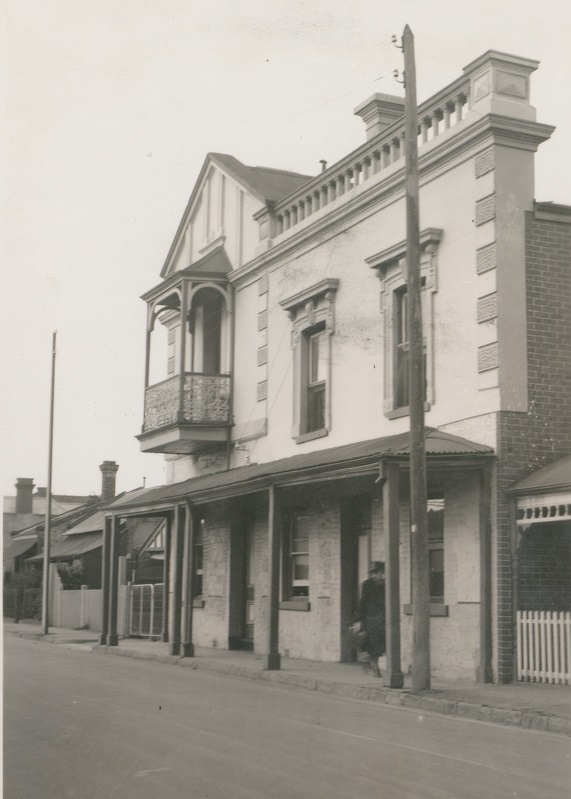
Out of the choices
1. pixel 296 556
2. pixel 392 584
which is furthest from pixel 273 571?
pixel 392 584

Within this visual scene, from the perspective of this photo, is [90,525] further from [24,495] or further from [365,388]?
[365,388]

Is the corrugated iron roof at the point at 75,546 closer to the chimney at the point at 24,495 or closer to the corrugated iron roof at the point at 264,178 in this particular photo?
the chimney at the point at 24,495

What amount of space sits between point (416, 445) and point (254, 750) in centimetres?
506

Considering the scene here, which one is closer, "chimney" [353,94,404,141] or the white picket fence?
the white picket fence

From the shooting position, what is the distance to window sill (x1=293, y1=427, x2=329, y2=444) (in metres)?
18.4

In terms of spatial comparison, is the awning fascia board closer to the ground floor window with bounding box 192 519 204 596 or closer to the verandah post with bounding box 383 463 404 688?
the verandah post with bounding box 383 463 404 688

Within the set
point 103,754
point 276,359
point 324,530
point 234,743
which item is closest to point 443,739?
point 234,743

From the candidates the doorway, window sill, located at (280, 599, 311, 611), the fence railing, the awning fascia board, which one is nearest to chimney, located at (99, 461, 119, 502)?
the fence railing

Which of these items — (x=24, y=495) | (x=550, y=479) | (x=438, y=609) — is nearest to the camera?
(x=550, y=479)

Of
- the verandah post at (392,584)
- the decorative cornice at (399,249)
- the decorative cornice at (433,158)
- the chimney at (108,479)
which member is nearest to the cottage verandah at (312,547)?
the verandah post at (392,584)

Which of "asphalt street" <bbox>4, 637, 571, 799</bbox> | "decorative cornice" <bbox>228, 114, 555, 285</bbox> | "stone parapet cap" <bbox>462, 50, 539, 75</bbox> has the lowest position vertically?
"asphalt street" <bbox>4, 637, 571, 799</bbox>

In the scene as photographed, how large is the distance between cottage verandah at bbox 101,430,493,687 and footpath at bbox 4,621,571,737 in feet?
1.27

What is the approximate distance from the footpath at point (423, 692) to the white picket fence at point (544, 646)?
16cm

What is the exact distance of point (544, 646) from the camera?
13430 millimetres
